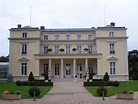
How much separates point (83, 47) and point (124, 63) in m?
9.06

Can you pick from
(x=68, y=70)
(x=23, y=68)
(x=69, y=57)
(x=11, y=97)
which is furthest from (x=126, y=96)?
(x=68, y=70)

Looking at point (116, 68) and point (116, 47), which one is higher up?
point (116, 47)

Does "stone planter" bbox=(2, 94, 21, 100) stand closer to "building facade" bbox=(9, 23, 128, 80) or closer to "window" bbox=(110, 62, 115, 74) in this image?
"building facade" bbox=(9, 23, 128, 80)

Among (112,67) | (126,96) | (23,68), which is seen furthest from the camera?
(23,68)

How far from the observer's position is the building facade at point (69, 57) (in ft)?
153

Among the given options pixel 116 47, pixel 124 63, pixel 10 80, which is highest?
pixel 116 47

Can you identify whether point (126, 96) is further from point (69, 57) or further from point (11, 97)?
point (69, 57)

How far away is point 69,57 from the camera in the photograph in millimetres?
46875

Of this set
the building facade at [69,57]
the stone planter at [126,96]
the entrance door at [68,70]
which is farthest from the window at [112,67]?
the stone planter at [126,96]

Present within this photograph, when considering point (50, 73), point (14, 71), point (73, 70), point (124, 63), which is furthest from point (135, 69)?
point (14, 71)

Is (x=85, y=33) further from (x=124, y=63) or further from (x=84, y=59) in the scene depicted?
(x=124, y=63)

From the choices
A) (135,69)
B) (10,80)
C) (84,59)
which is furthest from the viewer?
(135,69)

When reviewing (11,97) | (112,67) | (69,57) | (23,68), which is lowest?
(11,97)

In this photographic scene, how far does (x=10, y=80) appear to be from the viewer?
46094mm
